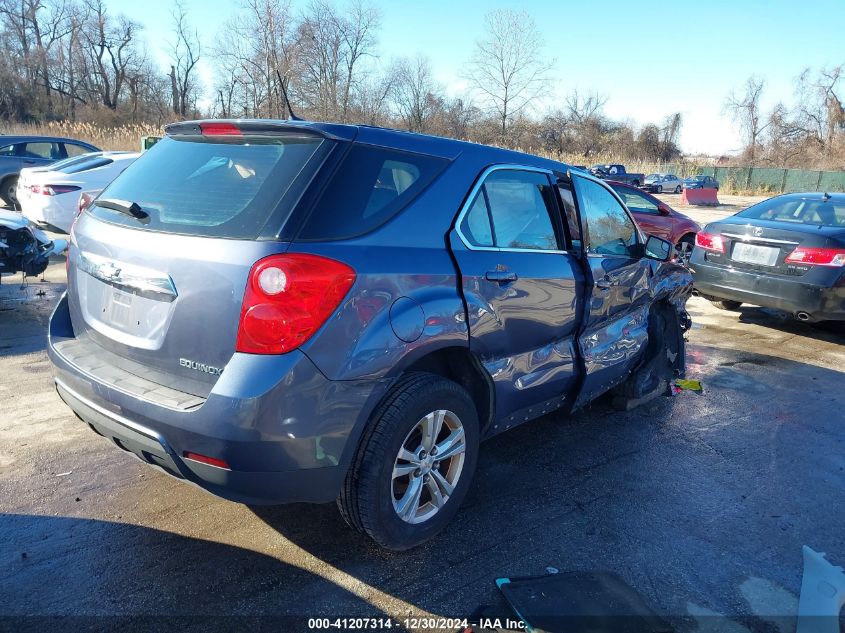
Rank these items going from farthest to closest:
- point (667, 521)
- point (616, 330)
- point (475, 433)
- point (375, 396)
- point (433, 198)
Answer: point (616, 330)
point (667, 521)
point (475, 433)
point (433, 198)
point (375, 396)

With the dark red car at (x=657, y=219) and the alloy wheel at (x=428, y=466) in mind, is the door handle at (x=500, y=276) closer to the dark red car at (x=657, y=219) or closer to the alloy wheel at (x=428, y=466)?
the alloy wheel at (x=428, y=466)

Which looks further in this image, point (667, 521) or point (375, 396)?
point (667, 521)

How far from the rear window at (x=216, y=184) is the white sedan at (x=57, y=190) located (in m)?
7.54

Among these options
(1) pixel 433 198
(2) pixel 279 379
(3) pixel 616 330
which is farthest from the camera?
(3) pixel 616 330

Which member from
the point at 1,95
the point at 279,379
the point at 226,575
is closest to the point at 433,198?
the point at 279,379

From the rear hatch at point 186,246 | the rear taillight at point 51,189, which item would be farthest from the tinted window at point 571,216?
the rear taillight at point 51,189

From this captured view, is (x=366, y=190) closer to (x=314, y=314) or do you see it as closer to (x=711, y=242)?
(x=314, y=314)

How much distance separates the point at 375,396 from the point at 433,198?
0.98 metres

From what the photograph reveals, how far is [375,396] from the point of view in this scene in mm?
2533

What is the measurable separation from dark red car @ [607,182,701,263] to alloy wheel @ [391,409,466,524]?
9.27 meters

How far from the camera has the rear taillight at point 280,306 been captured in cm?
229

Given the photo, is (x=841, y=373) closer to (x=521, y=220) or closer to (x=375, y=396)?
(x=521, y=220)

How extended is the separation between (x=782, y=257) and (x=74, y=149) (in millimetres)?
14404

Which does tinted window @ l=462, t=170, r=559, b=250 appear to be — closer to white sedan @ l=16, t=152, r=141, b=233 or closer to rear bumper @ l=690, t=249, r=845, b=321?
rear bumper @ l=690, t=249, r=845, b=321
